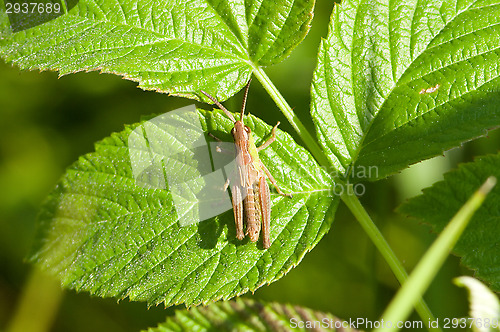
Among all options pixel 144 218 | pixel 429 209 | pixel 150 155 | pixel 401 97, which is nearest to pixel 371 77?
pixel 401 97

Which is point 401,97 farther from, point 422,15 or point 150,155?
point 150,155

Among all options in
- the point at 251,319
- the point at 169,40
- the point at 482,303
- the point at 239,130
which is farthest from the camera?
the point at 239,130

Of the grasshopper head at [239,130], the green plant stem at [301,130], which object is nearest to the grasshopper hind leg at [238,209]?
the grasshopper head at [239,130]

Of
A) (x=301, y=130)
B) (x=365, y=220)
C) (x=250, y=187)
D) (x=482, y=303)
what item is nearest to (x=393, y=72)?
(x=301, y=130)

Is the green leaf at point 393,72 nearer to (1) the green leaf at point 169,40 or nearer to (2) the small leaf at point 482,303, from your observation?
(1) the green leaf at point 169,40

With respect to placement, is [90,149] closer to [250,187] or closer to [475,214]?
[250,187]

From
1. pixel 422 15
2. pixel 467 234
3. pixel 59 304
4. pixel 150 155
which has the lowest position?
pixel 59 304
